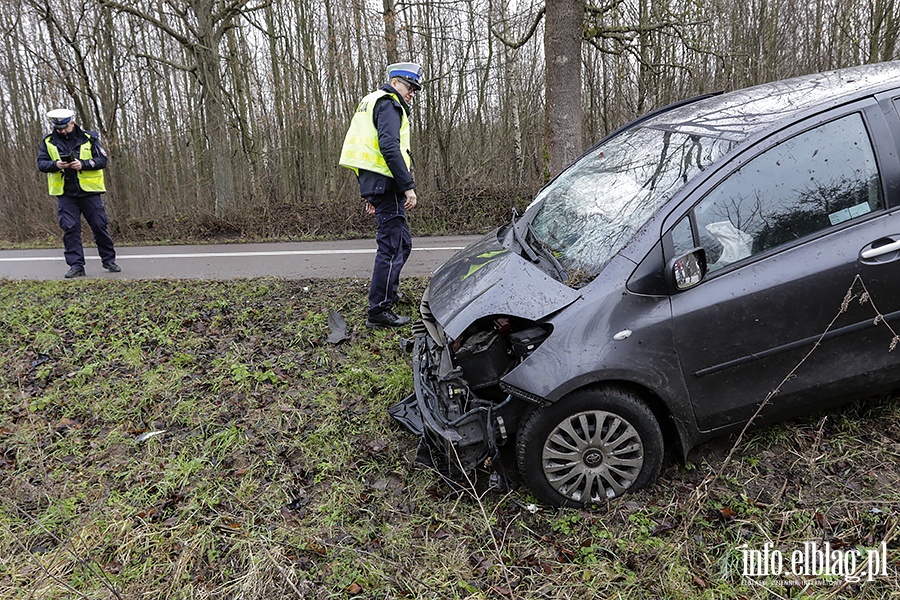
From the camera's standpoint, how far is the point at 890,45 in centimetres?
1340

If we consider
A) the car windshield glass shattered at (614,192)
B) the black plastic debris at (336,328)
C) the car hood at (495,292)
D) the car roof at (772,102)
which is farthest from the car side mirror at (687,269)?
the black plastic debris at (336,328)

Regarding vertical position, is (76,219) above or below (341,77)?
below

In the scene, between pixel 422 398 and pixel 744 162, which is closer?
pixel 744 162

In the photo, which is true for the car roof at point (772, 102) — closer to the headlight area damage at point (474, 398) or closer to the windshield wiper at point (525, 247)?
the windshield wiper at point (525, 247)

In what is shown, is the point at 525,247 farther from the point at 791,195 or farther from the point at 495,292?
the point at 791,195

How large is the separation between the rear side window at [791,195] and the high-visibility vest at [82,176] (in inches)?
298

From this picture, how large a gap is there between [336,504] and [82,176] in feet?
21.6

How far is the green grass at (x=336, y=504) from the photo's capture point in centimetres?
257

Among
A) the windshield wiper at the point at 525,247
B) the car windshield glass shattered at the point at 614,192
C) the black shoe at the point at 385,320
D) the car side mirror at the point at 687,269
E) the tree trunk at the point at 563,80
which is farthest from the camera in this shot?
the tree trunk at the point at 563,80

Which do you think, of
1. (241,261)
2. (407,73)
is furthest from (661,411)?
(241,261)

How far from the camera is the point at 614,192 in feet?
11.2

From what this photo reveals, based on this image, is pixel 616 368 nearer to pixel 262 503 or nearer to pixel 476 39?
pixel 262 503

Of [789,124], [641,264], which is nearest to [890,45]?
[789,124]

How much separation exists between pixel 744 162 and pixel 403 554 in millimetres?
2610
